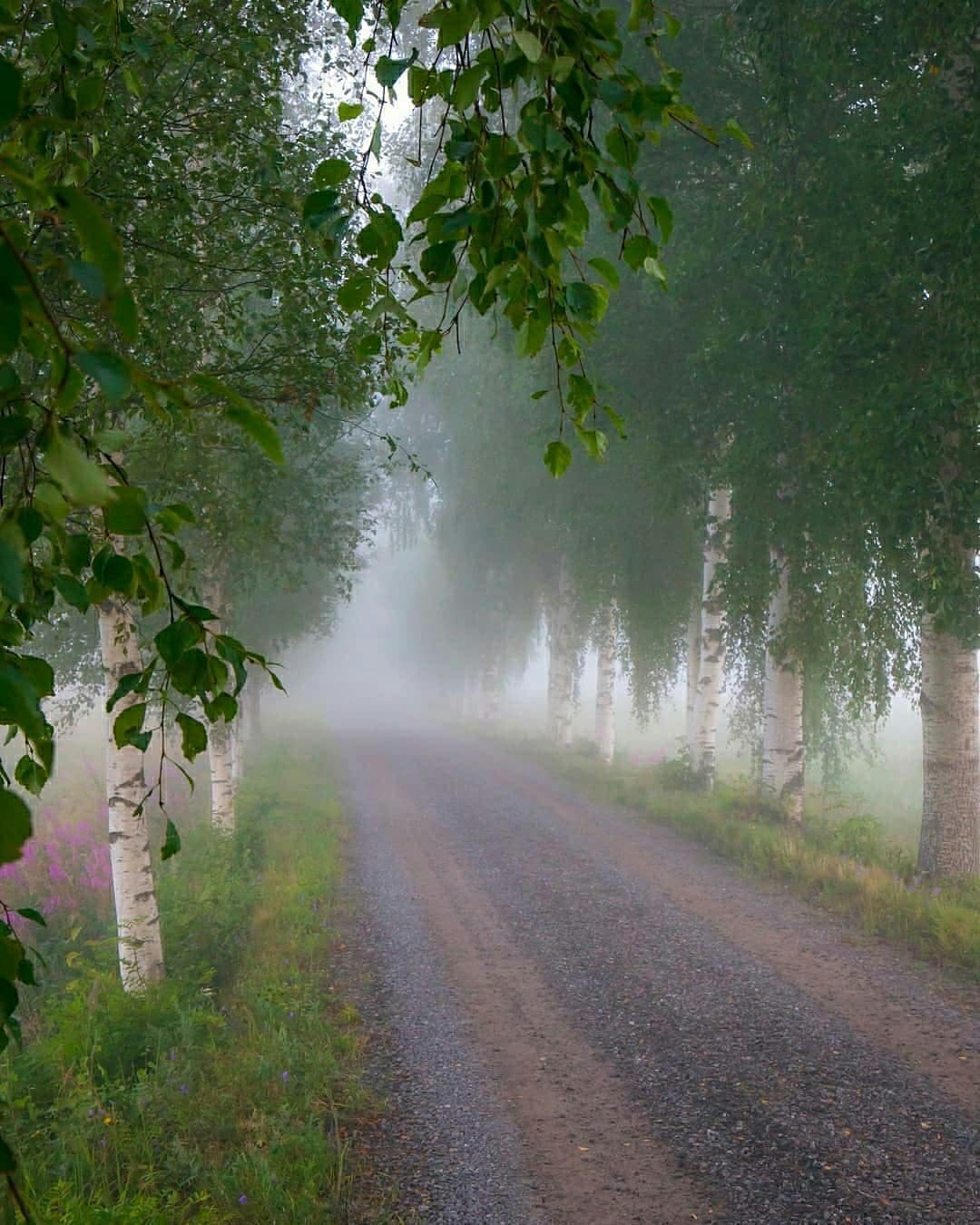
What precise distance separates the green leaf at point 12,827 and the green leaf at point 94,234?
1.92 ft

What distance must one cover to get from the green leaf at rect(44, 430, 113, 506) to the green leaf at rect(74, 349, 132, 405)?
0.09 m

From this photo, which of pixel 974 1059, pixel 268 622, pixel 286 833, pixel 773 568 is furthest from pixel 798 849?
pixel 268 622

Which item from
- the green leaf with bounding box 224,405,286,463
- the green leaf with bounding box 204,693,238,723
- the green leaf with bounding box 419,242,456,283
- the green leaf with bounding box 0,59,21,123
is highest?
the green leaf with bounding box 419,242,456,283

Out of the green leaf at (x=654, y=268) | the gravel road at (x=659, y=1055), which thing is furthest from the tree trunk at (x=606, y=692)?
the green leaf at (x=654, y=268)

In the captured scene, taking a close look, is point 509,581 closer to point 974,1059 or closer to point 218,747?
point 218,747

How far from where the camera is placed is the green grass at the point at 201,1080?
5.03 m

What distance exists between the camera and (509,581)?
109 ft

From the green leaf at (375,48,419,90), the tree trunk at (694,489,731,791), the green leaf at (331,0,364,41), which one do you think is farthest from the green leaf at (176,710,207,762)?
the tree trunk at (694,489,731,791)

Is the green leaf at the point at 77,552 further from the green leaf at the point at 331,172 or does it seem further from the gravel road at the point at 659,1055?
the gravel road at the point at 659,1055

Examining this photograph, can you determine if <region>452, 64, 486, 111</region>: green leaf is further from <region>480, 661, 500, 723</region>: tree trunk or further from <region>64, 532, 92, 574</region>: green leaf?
<region>480, 661, 500, 723</region>: tree trunk

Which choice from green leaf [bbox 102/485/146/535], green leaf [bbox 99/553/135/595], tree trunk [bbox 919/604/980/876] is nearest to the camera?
green leaf [bbox 102/485/146/535]

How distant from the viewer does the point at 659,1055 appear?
6789 mm

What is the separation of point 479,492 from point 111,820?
19600mm

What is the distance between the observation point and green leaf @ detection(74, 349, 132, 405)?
3.66ft
